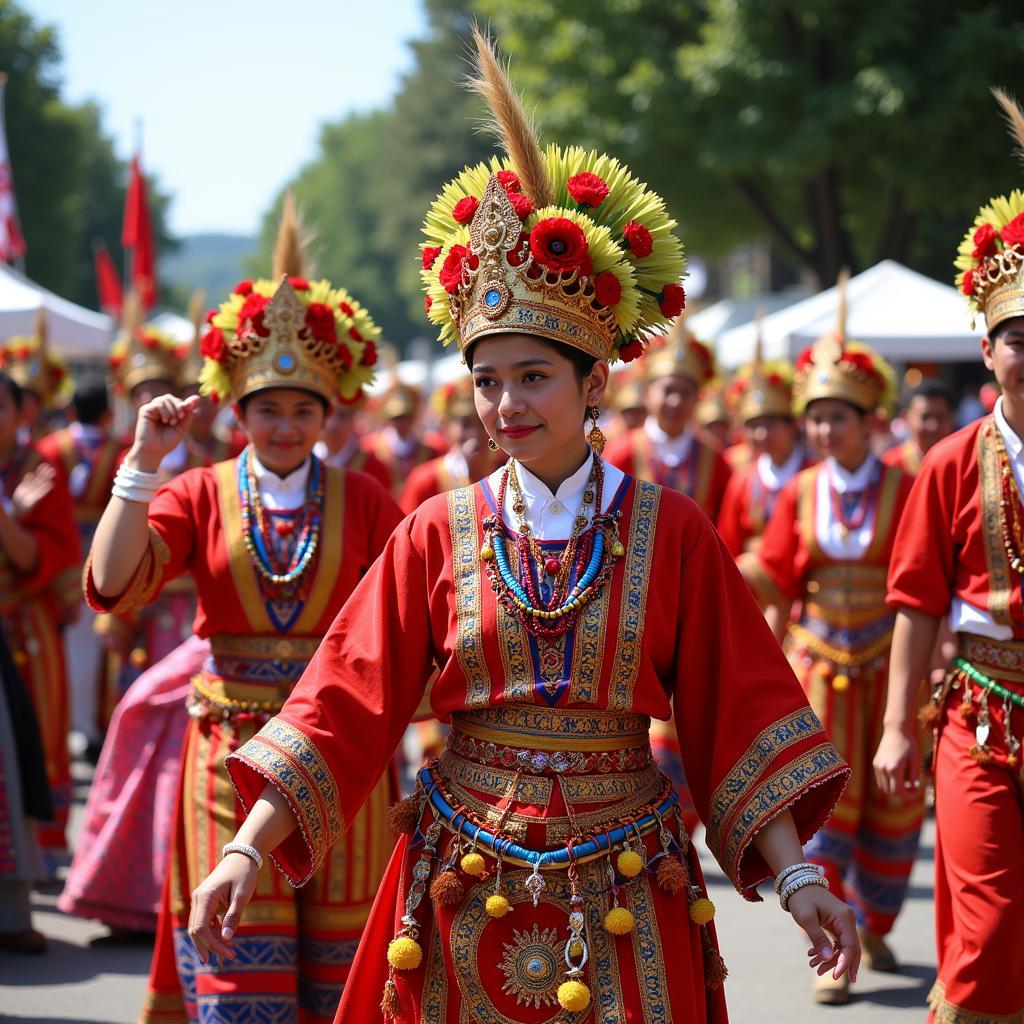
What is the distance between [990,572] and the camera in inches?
174

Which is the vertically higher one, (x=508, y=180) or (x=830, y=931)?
(x=508, y=180)

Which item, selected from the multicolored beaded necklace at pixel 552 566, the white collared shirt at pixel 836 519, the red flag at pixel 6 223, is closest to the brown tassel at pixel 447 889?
the multicolored beaded necklace at pixel 552 566

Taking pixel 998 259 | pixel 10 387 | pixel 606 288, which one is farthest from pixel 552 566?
pixel 10 387

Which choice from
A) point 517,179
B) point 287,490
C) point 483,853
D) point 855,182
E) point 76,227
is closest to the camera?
point 483,853

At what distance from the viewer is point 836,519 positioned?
6707 mm

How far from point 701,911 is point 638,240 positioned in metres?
1.36

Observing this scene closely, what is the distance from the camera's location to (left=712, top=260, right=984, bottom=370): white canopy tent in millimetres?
11695

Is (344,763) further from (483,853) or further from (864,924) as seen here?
(864,924)

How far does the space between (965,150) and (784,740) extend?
16.6 m

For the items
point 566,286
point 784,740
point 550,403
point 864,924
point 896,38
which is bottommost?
point 864,924

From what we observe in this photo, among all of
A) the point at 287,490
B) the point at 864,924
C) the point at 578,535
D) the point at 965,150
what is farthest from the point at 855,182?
the point at 578,535

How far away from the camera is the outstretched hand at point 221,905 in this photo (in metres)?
2.96

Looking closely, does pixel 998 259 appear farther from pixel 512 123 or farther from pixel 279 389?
pixel 279 389

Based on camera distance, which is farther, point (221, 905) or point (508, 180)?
point (508, 180)
